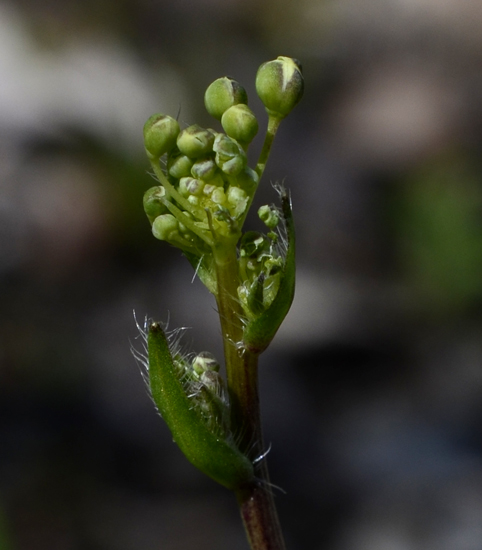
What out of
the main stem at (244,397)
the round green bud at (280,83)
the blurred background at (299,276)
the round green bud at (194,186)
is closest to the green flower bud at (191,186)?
the round green bud at (194,186)

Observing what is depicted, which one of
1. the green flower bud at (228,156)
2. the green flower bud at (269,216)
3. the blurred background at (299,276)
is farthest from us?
the blurred background at (299,276)

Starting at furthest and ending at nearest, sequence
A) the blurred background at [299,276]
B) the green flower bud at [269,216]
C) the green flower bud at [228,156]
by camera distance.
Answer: the blurred background at [299,276]
the green flower bud at [269,216]
the green flower bud at [228,156]

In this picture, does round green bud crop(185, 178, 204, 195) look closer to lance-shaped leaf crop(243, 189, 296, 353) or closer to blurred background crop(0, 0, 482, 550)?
lance-shaped leaf crop(243, 189, 296, 353)

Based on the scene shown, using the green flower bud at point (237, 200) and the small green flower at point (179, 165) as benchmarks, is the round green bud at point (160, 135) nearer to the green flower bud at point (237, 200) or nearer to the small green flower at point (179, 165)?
the small green flower at point (179, 165)

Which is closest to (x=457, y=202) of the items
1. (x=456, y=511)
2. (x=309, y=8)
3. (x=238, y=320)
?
(x=456, y=511)

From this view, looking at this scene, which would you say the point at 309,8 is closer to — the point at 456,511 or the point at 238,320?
the point at 456,511

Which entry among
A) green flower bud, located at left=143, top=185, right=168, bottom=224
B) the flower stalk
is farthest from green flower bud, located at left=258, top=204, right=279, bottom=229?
green flower bud, located at left=143, top=185, right=168, bottom=224
